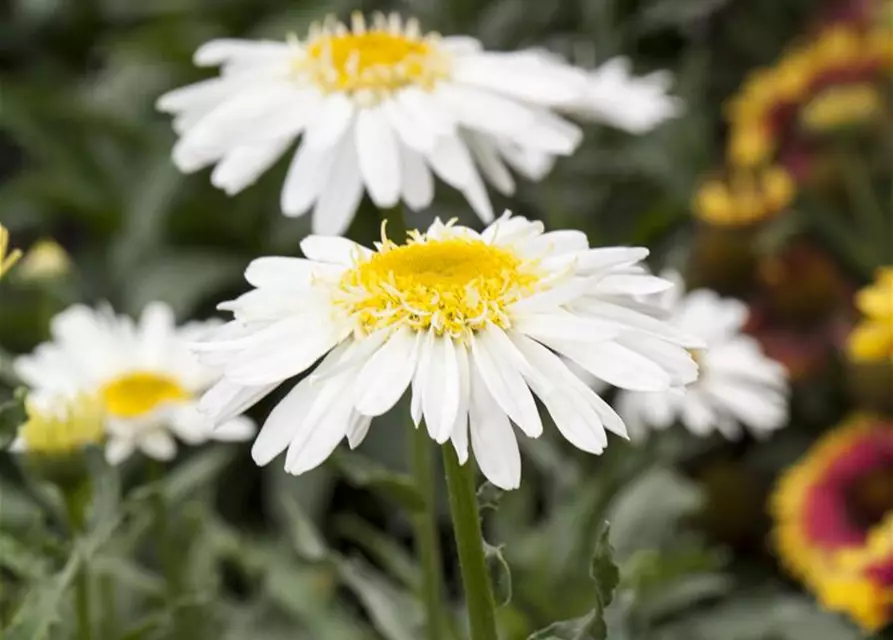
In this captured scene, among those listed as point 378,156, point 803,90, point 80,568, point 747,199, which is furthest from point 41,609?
point 803,90

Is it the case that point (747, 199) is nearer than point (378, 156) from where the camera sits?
No

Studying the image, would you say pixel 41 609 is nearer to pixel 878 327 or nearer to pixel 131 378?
pixel 131 378

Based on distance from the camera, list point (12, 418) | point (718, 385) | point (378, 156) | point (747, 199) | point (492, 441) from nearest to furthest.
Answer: point (492, 441) → point (12, 418) → point (378, 156) → point (718, 385) → point (747, 199)

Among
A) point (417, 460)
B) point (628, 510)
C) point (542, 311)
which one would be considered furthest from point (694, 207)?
point (542, 311)

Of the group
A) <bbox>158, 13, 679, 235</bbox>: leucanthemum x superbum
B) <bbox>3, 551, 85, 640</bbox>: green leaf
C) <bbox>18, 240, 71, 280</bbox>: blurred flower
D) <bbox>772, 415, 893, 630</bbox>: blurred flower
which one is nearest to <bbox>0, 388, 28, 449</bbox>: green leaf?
<bbox>3, 551, 85, 640</bbox>: green leaf

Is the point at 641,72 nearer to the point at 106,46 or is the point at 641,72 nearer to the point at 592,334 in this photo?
the point at 106,46

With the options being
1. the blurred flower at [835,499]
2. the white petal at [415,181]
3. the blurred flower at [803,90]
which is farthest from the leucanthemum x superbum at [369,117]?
the blurred flower at [803,90]

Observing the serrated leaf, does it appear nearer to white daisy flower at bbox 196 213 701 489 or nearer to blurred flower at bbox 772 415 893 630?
white daisy flower at bbox 196 213 701 489

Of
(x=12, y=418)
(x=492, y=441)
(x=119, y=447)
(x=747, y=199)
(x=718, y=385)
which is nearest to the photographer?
Answer: (x=492, y=441)
